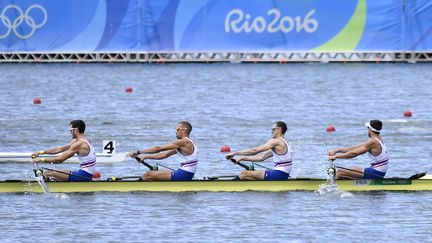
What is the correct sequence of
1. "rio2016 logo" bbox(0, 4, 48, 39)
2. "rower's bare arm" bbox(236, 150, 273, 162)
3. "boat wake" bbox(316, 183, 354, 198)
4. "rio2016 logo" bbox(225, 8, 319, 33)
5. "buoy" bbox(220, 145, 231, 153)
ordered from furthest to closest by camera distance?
"rio2016 logo" bbox(0, 4, 48, 39) < "rio2016 logo" bbox(225, 8, 319, 33) < "buoy" bbox(220, 145, 231, 153) < "rower's bare arm" bbox(236, 150, 273, 162) < "boat wake" bbox(316, 183, 354, 198)

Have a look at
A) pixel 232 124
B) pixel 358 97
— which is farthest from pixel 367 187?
pixel 358 97

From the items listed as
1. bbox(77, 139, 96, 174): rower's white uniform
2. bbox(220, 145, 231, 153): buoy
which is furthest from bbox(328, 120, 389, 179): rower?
bbox(220, 145, 231, 153): buoy

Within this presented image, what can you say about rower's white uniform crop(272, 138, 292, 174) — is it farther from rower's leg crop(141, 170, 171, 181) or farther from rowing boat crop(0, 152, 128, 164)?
rowing boat crop(0, 152, 128, 164)

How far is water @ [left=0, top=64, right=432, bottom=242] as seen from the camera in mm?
26797

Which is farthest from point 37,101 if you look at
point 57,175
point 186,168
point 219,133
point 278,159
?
point 278,159

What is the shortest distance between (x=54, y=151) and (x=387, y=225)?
7613mm

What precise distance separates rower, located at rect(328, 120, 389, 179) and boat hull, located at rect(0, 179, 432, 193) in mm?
153

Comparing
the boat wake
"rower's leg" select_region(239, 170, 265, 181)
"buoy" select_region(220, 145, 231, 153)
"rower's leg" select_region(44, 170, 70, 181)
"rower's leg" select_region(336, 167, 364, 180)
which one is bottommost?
the boat wake

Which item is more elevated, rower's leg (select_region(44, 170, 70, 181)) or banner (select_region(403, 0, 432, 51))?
banner (select_region(403, 0, 432, 51))

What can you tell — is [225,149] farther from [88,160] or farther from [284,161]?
[88,160]

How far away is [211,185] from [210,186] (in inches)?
1.2

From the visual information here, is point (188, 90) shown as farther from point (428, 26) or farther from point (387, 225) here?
point (387, 225)

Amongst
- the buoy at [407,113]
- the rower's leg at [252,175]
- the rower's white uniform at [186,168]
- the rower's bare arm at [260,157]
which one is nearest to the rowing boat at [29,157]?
the rower's white uniform at [186,168]

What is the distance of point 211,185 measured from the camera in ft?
97.7
